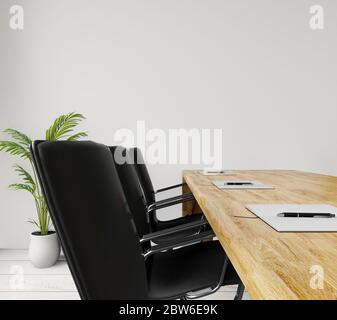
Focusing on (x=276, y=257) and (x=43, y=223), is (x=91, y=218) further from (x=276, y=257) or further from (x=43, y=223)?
(x=43, y=223)

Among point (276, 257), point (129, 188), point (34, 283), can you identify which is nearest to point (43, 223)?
point (34, 283)

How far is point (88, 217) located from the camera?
668mm

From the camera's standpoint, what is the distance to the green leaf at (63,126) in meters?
2.99

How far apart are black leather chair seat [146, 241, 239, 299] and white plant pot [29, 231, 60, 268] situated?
5.14 feet

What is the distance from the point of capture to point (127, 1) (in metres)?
3.39

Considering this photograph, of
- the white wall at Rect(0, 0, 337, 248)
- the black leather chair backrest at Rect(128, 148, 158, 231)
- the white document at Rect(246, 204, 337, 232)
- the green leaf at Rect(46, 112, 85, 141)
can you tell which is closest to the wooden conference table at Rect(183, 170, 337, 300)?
the white document at Rect(246, 204, 337, 232)

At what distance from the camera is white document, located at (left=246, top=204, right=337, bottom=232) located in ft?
2.52

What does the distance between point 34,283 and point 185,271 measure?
164 cm

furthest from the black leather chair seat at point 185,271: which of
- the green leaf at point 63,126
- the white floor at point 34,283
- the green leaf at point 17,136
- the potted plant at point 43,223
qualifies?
the green leaf at point 17,136

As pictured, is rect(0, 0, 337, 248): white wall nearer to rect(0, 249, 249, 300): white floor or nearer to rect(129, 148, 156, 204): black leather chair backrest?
rect(0, 249, 249, 300): white floor

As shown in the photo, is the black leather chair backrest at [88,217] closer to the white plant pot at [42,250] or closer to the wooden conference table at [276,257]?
the wooden conference table at [276,257]

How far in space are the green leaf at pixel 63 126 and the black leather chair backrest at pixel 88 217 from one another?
2.27 meters
